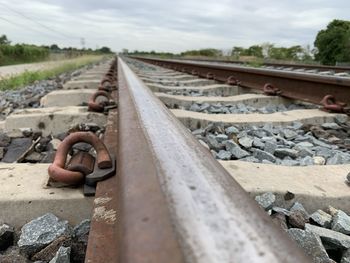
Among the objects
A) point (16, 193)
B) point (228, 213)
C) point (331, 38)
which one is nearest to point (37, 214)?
point (16, 193)

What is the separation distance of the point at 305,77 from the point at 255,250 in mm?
3520

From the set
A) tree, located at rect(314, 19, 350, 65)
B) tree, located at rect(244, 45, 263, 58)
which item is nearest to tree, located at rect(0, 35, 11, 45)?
tree, located at rect(244, 45, 263, 58)

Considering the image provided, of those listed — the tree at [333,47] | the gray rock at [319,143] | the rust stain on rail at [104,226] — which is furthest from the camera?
the tree at [333,47]

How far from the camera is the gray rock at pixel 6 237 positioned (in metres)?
1.25

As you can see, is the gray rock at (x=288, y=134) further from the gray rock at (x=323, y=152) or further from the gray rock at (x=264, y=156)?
the gray rock at (x=264, y=156)

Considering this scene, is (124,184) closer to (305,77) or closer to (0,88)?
(305,77)

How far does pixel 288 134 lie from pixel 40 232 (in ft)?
5.59

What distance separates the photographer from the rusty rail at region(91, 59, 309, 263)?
583 mm

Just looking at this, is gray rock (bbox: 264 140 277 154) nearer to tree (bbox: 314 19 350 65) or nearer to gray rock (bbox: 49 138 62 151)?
gray rock (bbox: 49 138 62 151)

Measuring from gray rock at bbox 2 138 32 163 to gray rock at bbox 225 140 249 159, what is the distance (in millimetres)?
1059

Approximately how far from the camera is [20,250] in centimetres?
120

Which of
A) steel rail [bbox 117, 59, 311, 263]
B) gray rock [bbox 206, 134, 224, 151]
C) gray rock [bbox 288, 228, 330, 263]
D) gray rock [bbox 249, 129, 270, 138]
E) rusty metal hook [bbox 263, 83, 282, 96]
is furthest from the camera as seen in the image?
rusty metal hook [bbox 263, 83, 282, 96]

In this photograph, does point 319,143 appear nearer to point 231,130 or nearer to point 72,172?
point 231,130

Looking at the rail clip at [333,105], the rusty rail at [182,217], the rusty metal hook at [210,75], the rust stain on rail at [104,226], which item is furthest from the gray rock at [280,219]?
the rusty metal hook at [210,75]
